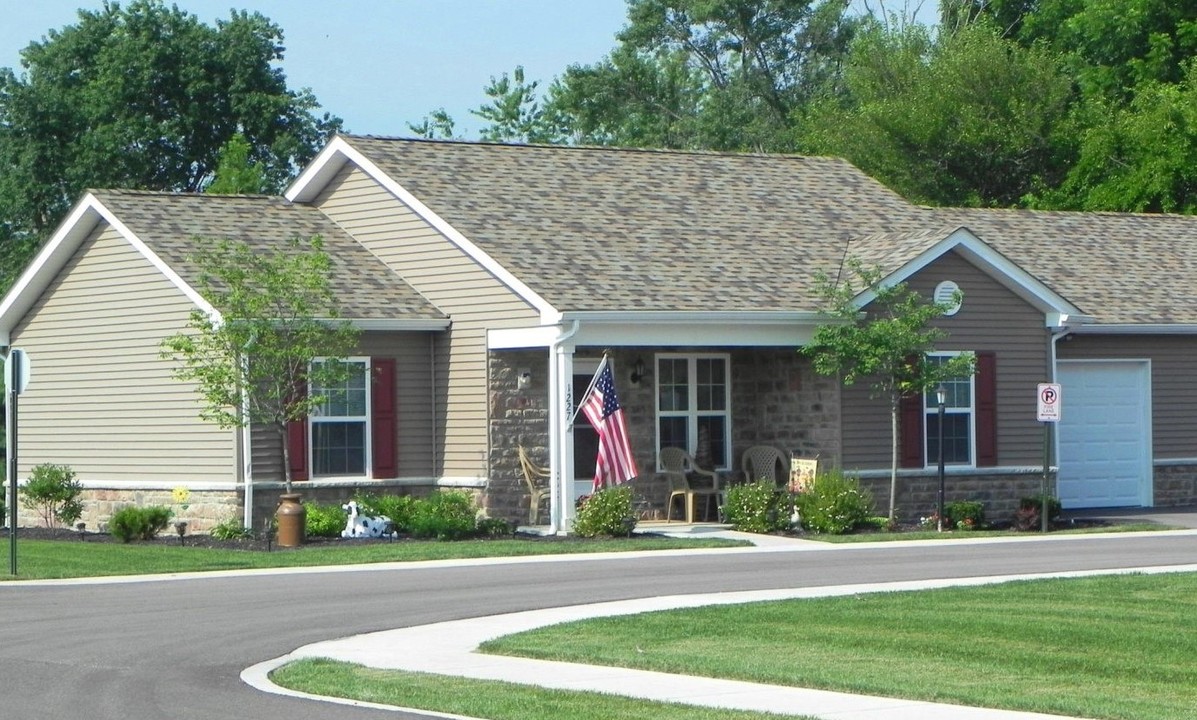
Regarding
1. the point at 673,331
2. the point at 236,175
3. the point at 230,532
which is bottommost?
the point at 230,532

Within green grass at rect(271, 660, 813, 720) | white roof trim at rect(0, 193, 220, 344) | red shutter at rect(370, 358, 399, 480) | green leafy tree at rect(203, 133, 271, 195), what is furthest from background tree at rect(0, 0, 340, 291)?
green grass at rect(271, 660, 813, 720)

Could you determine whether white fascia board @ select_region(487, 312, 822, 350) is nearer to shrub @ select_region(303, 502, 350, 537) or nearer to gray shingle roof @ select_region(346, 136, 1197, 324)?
gray shingle roof @ select_region(346, 136, 1197, 324)

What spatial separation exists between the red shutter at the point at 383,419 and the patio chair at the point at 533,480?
1.86m

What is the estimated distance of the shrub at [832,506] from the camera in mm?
25641

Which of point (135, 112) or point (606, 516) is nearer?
point (606, 516)

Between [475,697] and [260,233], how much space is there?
55.7ft

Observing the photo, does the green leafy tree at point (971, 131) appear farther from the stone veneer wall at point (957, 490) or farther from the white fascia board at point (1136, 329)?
the stone veneer wall at point (957, 490)

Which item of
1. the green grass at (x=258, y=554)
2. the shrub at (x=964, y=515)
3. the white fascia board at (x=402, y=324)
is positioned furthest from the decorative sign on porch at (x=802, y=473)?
the white fascia board at (x=402, y=324)

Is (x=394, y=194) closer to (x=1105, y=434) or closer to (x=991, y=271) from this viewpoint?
(x=991, y=271)

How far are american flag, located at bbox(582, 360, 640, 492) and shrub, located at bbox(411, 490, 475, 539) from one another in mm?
1783

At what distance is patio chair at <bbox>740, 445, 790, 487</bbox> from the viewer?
1095 inches

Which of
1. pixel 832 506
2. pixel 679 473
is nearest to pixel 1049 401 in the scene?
pixel 832 506

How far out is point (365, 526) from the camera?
986 inches

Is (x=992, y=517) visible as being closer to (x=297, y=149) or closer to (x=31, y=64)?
(x=297, y=149)
